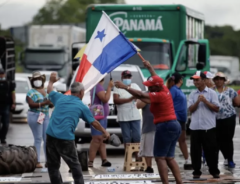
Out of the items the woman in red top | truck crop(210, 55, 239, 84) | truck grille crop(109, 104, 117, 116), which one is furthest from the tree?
the woman in red top

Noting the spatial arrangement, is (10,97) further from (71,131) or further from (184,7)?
(71,131)

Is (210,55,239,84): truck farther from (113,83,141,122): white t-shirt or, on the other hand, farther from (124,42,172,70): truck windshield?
(113,83,141,122): white t-shirt

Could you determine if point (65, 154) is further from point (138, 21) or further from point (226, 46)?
point (226, 46)

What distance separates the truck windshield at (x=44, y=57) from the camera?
4016 cm

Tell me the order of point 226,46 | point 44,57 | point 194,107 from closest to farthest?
point 194,107 < point 44,57 < point 226,46

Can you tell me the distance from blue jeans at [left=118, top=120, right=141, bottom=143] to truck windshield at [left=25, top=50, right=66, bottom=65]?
1064 inches

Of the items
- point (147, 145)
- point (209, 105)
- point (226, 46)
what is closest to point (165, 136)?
point (209, 105)

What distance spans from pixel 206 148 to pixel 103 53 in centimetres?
233

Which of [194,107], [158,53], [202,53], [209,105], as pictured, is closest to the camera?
[209,105]

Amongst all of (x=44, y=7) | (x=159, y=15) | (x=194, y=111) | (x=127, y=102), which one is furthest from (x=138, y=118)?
(x=44, y=7)

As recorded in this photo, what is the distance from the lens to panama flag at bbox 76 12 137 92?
11.6m

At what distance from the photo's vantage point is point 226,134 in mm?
13531

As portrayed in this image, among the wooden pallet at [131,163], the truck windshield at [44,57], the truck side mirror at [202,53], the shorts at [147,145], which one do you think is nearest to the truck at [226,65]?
the truck windshield at [44,57]

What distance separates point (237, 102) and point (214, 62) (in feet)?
180
